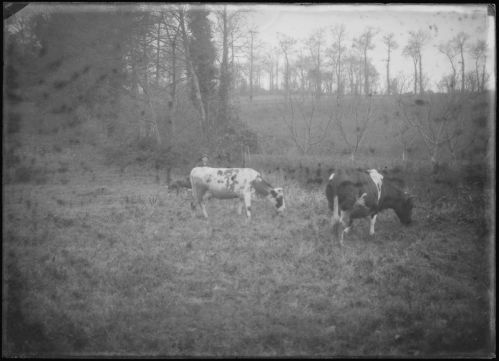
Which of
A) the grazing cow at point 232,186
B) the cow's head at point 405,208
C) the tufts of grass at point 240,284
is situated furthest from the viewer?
the grazing cow at point 232,186

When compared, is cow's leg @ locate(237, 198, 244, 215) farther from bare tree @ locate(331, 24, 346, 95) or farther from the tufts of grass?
bare tree @ locate(331, 24, 346, 95)

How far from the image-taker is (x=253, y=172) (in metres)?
6.32

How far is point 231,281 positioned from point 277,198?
2.59 meters

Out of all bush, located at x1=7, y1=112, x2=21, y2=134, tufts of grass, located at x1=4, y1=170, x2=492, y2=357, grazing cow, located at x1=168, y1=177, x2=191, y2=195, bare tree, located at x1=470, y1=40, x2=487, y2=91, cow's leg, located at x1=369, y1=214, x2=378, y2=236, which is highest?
bare tree, located at x1=470, y1=40, x2=487, y2=91

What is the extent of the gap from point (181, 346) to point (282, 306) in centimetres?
118

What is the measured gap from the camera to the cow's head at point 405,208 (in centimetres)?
509

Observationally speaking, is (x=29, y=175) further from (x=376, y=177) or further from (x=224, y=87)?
(x=376, y=177)

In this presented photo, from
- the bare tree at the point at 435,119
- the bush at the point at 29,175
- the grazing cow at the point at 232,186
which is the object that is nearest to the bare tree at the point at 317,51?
the bare tree at the point at 435,119

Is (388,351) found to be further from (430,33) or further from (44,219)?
(44,219)

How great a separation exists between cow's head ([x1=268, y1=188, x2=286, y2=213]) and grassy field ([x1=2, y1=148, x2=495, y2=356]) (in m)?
0.84

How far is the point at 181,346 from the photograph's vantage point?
3094 mm

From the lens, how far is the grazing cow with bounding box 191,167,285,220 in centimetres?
628

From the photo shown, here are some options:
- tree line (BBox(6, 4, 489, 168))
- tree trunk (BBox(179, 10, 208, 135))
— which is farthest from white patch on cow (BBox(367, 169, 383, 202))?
tree trunk (BBox(179, 10, 208, 135))

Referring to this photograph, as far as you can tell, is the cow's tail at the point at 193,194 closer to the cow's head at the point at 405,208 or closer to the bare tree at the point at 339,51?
the bare tree at the point at 339,51
